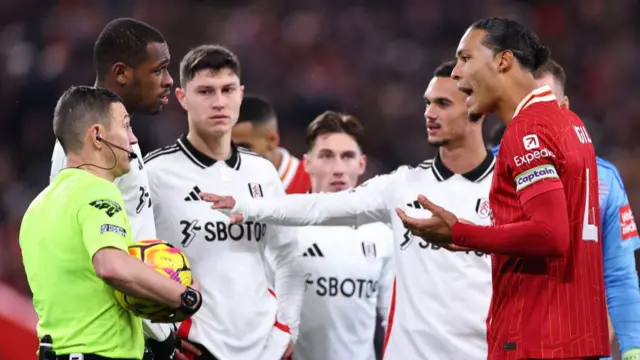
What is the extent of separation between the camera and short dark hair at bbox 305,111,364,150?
7.27 meters

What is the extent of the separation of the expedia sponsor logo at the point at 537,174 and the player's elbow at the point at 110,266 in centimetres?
159

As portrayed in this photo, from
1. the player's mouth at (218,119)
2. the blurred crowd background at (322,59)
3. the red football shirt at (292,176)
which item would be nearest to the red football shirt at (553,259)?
the player's mouth at (218,119)

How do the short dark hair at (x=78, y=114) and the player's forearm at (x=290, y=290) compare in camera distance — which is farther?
the player's forearm at (x=290, y=290)

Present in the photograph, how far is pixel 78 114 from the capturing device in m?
4.64

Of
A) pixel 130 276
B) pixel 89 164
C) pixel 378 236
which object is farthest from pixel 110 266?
pixel 378 236

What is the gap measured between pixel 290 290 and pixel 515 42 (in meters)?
2.40

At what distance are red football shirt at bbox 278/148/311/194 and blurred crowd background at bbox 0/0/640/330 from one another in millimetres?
3270

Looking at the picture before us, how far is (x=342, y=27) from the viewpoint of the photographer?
569 inches

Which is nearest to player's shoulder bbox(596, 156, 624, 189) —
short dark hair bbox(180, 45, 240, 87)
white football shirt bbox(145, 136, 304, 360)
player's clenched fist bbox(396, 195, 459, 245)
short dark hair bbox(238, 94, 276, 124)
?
player's clenched fist bbox(396, 195, 459, 245)

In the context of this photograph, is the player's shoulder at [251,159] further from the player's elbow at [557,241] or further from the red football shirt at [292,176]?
the player's elbow at [557,241]

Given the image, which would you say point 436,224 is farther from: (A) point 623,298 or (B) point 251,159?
(B) point 251,159

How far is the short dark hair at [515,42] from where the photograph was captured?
4551 millimetres

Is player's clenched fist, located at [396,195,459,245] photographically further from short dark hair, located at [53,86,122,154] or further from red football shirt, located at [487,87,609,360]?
short dark hair, located at [53,86,122,154]

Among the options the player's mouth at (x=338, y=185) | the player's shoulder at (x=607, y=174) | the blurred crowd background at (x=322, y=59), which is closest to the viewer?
the player's shoulder at (x=607, y=174)
